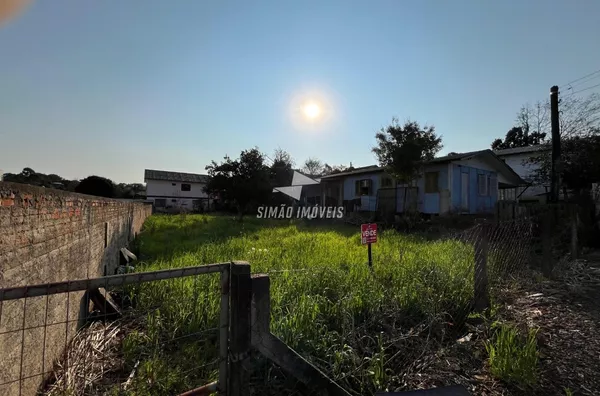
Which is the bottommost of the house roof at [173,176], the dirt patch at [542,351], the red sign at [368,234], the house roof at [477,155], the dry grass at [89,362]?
the dry grass at [89,362]

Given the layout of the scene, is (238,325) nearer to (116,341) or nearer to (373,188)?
(116,341)

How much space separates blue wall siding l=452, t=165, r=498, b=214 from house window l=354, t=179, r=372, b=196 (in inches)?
186

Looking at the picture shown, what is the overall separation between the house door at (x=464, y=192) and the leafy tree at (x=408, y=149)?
198 cm

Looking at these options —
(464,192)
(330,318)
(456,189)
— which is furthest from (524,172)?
(330,318)

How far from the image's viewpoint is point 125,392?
2221mm

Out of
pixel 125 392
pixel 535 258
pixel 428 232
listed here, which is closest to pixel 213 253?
pixel 125 392

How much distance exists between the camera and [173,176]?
132 feet

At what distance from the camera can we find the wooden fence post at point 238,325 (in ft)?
5.06

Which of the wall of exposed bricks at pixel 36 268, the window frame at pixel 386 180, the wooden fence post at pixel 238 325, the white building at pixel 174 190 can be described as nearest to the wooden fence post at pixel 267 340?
the wooden fence post at pixel 238 325

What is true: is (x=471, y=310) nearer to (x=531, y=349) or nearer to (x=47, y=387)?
(x=531, y=349)

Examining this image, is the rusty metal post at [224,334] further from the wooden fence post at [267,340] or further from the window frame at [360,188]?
the window frame at [360,188]

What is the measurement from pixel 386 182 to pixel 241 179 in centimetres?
880

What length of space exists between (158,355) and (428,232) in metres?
10.8

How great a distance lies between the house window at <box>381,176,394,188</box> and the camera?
16805mm
